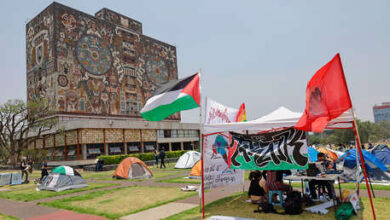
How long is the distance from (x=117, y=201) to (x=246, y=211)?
19.1 feet

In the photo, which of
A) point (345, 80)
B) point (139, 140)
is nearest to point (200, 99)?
point (345, 80)

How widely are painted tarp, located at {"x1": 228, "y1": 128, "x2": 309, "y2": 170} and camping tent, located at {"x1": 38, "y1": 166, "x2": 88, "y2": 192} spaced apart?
10.9m

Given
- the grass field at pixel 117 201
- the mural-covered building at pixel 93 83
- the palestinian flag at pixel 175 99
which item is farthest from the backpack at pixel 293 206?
the mural-covered building at pixel 93 83

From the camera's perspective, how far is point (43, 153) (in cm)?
4141

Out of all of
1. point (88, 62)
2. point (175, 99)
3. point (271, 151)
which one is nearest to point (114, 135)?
point (88, 62)

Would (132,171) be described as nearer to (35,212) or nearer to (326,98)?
(35,212)

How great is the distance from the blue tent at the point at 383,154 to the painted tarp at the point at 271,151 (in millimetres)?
9902

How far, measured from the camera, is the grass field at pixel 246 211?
7.33 meters

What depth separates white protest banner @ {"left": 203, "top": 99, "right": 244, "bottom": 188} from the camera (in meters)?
8.97

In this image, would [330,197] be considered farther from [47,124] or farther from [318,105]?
[47,124]

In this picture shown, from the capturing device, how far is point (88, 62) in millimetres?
50094

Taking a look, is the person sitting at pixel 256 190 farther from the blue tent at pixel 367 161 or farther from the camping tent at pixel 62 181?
the camping tent at pixel 62 181

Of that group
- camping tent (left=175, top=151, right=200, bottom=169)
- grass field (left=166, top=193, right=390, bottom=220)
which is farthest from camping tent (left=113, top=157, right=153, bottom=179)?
grass field (left=166, top=193, right=390, bottom=220)

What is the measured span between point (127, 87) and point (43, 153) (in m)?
21.3
